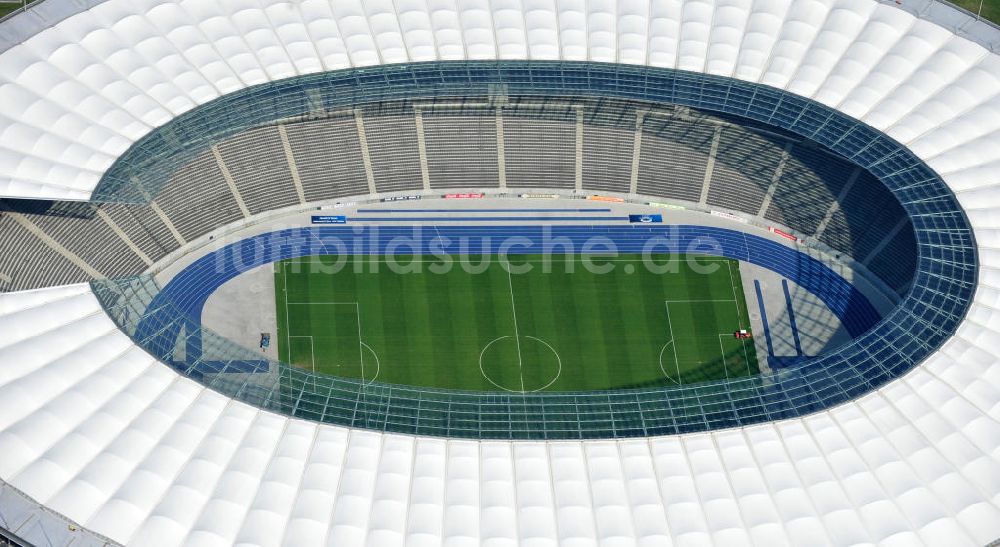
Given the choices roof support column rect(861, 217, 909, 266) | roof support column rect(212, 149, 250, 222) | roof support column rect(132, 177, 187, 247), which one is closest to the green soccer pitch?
roof support column rect(212, 149, 250, 222)

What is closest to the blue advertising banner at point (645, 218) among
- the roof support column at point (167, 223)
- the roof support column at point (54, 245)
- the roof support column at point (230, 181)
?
the roof support column at point (230, 181)

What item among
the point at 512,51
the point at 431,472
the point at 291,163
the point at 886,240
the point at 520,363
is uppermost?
the point at 512,51

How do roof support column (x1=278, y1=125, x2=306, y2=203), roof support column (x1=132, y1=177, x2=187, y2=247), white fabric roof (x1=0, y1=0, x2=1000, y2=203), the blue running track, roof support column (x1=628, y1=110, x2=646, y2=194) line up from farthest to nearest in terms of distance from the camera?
roof support column (x1=628, y1=110, x2=646, y2=194) → roof support column (x1=278, y1=125, x2=306, y2=203) → the blue running track → roof support column (x1=132, y1=177, x2=187, y2=247) → white fabric roof (x1=0, y1=0, x2=1000, y2=203)

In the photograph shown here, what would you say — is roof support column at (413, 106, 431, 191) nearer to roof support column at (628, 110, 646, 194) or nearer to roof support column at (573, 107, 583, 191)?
roof support column at (573, 107, 583, 191)

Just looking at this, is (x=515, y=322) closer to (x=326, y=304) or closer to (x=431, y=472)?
(x=326, y=304)

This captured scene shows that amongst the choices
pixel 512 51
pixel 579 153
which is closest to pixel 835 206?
pixel 579 153

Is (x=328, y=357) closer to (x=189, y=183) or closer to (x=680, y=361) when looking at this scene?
(x=189, y=183)
